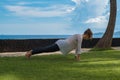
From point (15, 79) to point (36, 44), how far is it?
13.4 metres

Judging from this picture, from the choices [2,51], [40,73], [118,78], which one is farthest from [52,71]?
[2,51]

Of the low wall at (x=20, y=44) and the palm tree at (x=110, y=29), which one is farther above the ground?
the palm tree at (x=110, y=29)

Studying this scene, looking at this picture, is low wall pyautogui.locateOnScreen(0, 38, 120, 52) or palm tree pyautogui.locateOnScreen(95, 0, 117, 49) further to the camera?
palm tree pyautogui.locateOnScreen(95, 0, 117, 49)

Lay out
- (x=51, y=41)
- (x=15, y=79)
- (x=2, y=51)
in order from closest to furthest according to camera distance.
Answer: (x=15, y=79) → (x=2, y=51) → (x=51, y=41)

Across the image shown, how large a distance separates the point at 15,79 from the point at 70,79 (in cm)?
92

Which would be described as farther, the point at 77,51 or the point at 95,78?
the point at 77,51

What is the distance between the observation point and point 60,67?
8.51m

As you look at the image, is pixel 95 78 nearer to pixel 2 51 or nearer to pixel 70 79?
pixel 70 79

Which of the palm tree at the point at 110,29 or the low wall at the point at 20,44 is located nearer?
the low wall at the point at 20,44

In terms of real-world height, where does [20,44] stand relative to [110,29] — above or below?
below

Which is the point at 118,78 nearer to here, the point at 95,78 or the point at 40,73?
the point at 95,78

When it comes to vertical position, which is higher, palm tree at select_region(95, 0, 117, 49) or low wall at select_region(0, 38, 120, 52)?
palm tree at select_region(95, 0, 117, 49)

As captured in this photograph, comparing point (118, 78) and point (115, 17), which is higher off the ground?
point (115, 17)

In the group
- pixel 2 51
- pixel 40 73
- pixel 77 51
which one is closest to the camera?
pixel 40 73
